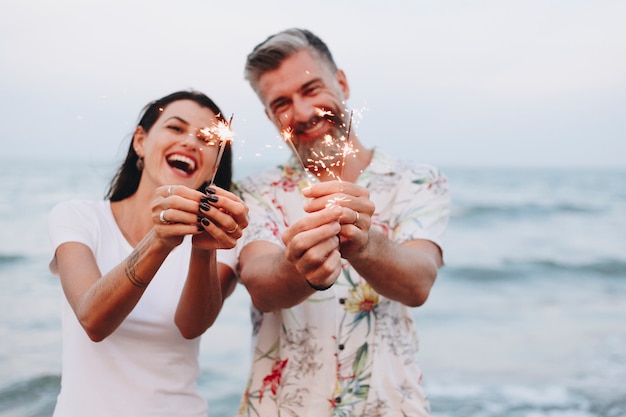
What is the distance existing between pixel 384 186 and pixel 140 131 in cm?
137

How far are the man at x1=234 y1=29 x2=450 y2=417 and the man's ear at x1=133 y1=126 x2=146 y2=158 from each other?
1.96 feet

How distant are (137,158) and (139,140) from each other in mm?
123

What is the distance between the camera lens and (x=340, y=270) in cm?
294

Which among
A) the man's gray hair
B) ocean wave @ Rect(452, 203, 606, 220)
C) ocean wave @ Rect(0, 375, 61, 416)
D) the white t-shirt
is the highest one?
ocean wave @ Rect(452, 203, 606, 220)

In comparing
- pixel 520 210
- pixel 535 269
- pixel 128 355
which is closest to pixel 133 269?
pixel 128 355

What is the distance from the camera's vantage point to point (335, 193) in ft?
8.53

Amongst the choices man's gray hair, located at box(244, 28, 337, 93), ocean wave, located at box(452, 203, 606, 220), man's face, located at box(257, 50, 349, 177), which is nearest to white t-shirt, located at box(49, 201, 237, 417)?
man's face, located at box(257, 50, 349, 177)

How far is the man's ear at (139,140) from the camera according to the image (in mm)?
3845

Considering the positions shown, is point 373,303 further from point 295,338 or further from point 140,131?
point 140,131

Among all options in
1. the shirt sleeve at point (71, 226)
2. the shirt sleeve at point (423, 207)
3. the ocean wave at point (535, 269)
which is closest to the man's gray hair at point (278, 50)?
the shirt sleeve at point (423, 207)

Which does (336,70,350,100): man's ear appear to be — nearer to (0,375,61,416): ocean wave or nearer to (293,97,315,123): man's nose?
(293,97,315,123): man's nose

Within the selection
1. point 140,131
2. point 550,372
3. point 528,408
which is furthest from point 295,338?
point 550,372

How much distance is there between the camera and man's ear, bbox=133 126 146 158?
384 cm

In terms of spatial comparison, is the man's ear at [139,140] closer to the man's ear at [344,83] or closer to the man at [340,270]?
the man at [340,270]
